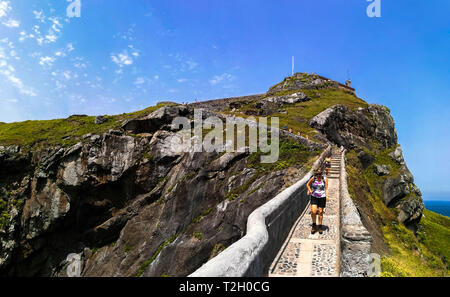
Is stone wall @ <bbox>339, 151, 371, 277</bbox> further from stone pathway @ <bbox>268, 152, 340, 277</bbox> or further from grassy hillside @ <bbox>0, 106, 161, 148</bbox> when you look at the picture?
grassy hillside @ <bbox>0, 106, 161, 148</bbox>

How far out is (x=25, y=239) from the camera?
77.0ft

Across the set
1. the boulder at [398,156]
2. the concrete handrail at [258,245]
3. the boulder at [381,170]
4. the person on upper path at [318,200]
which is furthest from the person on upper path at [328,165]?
the boulder at [398,156]

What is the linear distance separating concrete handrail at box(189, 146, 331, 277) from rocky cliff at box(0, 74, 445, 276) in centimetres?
825

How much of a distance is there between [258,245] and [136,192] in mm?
22869

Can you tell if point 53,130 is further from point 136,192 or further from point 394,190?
point 394,190

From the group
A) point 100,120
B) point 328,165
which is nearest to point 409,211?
point 328,165

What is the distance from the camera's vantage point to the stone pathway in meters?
5.36

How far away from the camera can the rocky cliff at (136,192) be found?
58.0 ft

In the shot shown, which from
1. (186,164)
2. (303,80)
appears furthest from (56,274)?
(303,80)

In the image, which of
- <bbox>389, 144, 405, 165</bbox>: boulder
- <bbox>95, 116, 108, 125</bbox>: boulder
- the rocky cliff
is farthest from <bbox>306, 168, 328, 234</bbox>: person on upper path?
<bbox>95, 116, 108, 125</bbox>: boulder

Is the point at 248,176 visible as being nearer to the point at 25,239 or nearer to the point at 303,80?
the point at 25,239

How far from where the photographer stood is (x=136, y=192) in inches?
979

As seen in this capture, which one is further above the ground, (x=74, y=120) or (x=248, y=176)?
(x=74, y=120)

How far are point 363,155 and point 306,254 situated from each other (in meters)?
28.2
